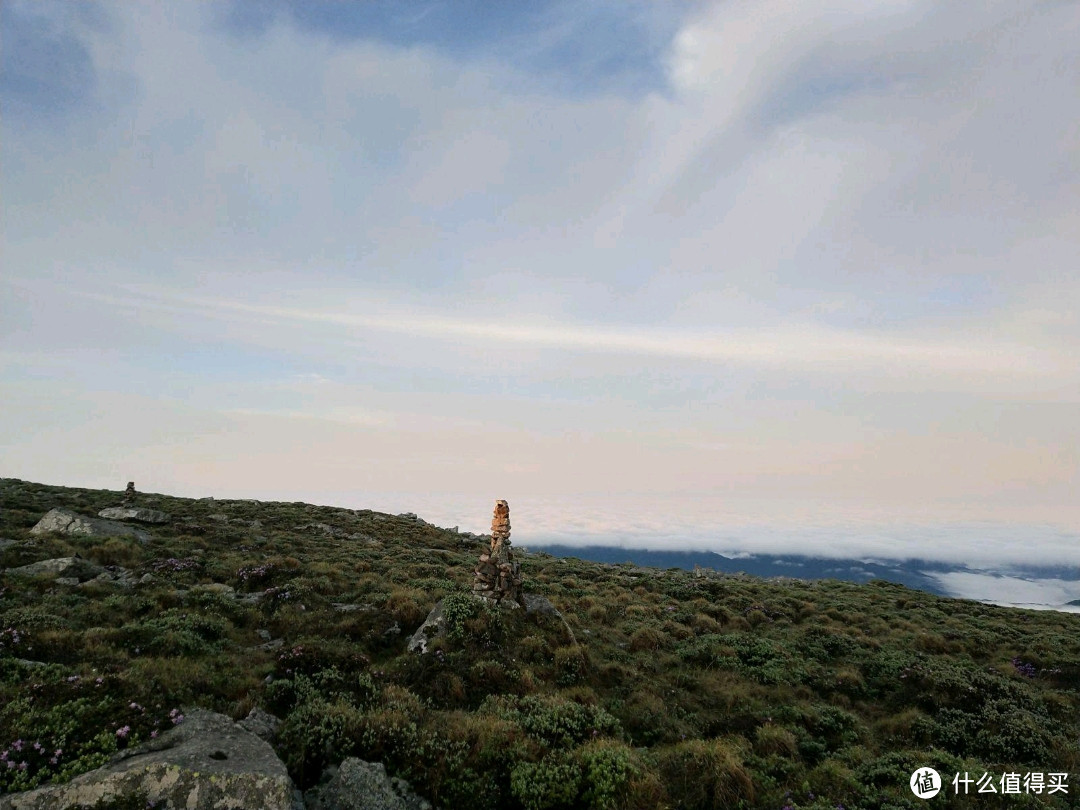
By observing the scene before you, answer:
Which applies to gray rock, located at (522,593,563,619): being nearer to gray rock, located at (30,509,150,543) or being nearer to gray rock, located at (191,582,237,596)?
gray rock, located at (191,582,237,596)

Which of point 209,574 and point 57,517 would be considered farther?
point 57,517

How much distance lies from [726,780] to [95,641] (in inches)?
581

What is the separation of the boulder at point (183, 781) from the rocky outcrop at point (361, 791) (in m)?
0.85

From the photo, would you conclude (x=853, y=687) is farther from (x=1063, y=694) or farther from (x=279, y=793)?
(x=279, y=793)

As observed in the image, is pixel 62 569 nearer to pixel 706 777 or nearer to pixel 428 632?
pixel 428 632

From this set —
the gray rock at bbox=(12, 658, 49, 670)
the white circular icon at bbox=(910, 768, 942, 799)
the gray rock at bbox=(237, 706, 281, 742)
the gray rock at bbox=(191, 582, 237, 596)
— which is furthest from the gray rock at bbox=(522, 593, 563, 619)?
the gray rock at bbox=(12, 658, 49, 670)

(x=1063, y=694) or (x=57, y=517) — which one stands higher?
(x=57, y=517)

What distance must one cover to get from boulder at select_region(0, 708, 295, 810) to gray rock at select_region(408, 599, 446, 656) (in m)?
7.38

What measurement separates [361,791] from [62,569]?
18.5 m

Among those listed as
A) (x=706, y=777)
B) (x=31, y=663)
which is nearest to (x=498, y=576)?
(x=706, y=777)

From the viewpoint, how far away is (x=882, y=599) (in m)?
38.1

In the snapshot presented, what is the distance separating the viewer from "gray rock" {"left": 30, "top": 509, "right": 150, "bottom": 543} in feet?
84.2

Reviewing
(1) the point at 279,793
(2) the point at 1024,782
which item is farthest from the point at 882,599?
(1) the point at 279,793

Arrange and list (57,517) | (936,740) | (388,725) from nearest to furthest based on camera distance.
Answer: (388,725) < (936,740) < (57,517)
